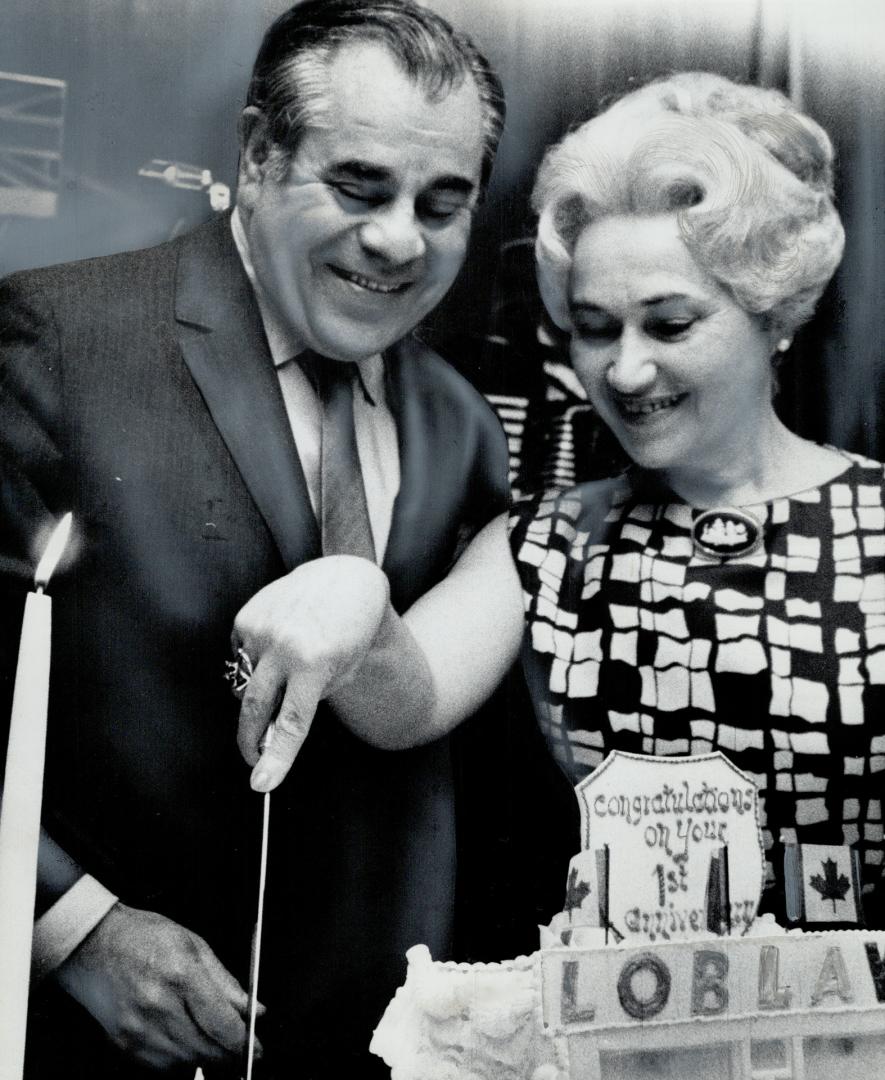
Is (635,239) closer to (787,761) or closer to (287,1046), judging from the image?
(787,761)

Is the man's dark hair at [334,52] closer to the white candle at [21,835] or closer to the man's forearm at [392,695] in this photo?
the man's forearm at [392,695]

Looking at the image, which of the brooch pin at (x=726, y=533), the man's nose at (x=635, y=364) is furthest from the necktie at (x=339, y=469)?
the brooch pin at (x=726, y=533)

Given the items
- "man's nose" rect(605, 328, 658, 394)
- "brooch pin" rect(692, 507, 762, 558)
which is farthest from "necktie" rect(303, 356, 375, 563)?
"brooch pin" rect(692, 507, 762, 558)

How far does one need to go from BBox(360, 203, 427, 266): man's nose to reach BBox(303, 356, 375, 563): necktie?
16 centimetres

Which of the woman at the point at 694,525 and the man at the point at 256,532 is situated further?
the woman at the point at 694,525

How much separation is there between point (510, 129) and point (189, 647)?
2.84ft

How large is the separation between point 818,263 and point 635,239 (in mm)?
297

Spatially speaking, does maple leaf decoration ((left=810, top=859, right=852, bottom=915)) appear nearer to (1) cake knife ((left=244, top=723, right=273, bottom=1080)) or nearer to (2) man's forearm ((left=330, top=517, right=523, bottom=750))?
(2) man's forearm ((left=330, top=517, right=523, bottom=750))

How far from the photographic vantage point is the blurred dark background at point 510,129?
173cm

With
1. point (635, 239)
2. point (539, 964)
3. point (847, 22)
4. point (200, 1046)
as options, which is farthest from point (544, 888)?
point (847, 22)

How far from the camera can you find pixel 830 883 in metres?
1.75

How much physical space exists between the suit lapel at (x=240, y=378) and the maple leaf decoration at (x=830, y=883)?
0.81 m

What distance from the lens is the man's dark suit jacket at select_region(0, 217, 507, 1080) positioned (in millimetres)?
1614

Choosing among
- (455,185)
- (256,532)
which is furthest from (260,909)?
(455,185)
